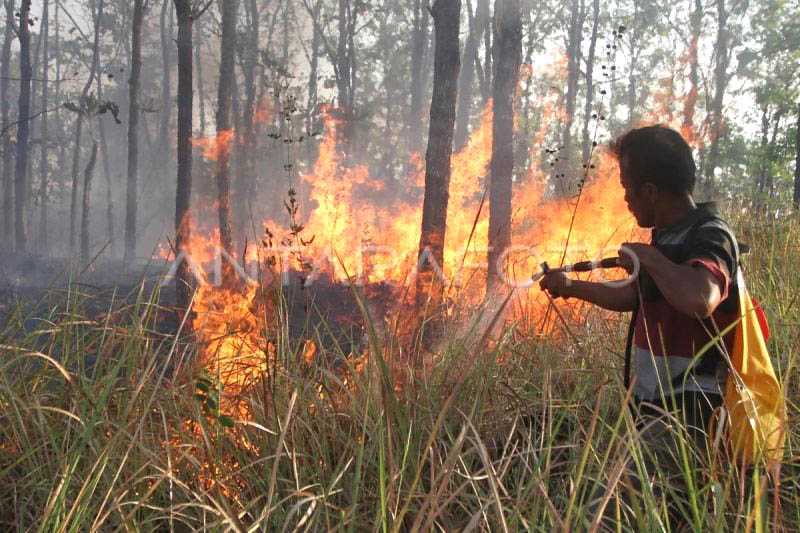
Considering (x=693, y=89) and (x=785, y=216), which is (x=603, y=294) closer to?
(x=785, y=216)

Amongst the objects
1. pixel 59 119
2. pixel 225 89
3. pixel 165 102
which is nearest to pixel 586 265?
pixel 225 89

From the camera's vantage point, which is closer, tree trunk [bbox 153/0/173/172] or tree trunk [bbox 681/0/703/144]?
tree trunk [bbox 681/0/703/144]

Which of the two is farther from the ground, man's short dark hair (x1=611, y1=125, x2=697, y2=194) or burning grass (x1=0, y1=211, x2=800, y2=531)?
man's short dark hair (x1=611, y1=125, x2=697, y2=194)

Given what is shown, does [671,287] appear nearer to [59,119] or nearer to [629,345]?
[629,345]

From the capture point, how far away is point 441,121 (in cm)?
818

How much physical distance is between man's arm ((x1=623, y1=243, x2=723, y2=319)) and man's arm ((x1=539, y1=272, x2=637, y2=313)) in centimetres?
27

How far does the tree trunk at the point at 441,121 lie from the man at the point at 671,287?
17.7 feet

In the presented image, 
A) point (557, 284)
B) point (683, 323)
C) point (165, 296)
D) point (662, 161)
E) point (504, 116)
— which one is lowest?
point (165, 296)

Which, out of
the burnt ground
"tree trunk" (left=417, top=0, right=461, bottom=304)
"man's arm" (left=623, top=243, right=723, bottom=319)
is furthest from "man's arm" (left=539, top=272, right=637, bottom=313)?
"tree trunk" (left=417, top=0, right=461, bottom=304)

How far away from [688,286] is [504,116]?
8.84 m

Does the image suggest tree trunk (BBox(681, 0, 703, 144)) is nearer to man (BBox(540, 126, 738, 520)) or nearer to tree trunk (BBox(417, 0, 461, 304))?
tree trunk (BBox(417, 0, 461, 304))

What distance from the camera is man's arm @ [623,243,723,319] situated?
206 centimetres

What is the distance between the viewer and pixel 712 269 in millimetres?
2088

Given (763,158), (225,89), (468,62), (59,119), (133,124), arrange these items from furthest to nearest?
(59,119)
(468,62)
(133,124)
(763,158)
(225,89)
